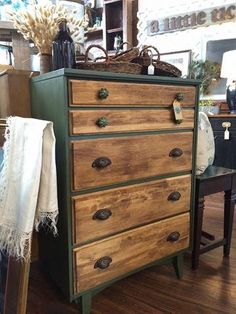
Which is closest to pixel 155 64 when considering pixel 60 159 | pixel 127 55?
pixel 127 55

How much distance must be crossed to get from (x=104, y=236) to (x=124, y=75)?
2.32 ft

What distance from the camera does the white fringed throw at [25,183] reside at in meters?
1.03

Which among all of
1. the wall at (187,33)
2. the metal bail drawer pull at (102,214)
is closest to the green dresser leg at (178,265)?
the metal bail drawer pull at (102,214)

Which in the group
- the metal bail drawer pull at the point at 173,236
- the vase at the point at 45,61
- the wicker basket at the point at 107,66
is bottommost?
the metal bail drawer pull at the point at 173,236

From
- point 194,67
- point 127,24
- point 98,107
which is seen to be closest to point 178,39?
point 194,67

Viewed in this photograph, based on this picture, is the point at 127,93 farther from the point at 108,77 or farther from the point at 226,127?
the point at 226,127

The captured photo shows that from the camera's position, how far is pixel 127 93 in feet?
4.06

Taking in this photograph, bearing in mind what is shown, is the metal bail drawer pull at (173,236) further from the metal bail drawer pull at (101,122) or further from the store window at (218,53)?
the store window at (218,53)

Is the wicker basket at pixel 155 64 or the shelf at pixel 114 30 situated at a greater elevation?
the shelf at pixel 114 30

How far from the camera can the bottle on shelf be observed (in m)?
1.20

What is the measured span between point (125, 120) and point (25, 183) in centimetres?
49

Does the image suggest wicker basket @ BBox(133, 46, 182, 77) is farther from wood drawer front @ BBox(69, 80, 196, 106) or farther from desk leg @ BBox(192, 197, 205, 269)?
desk leg @ BBox(192, 197, 205, 269)

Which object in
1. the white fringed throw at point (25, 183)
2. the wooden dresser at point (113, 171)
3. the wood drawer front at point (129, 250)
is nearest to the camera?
the white fringed throw at point (25, 183)

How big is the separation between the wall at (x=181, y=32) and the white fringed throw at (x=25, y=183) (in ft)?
8.79
